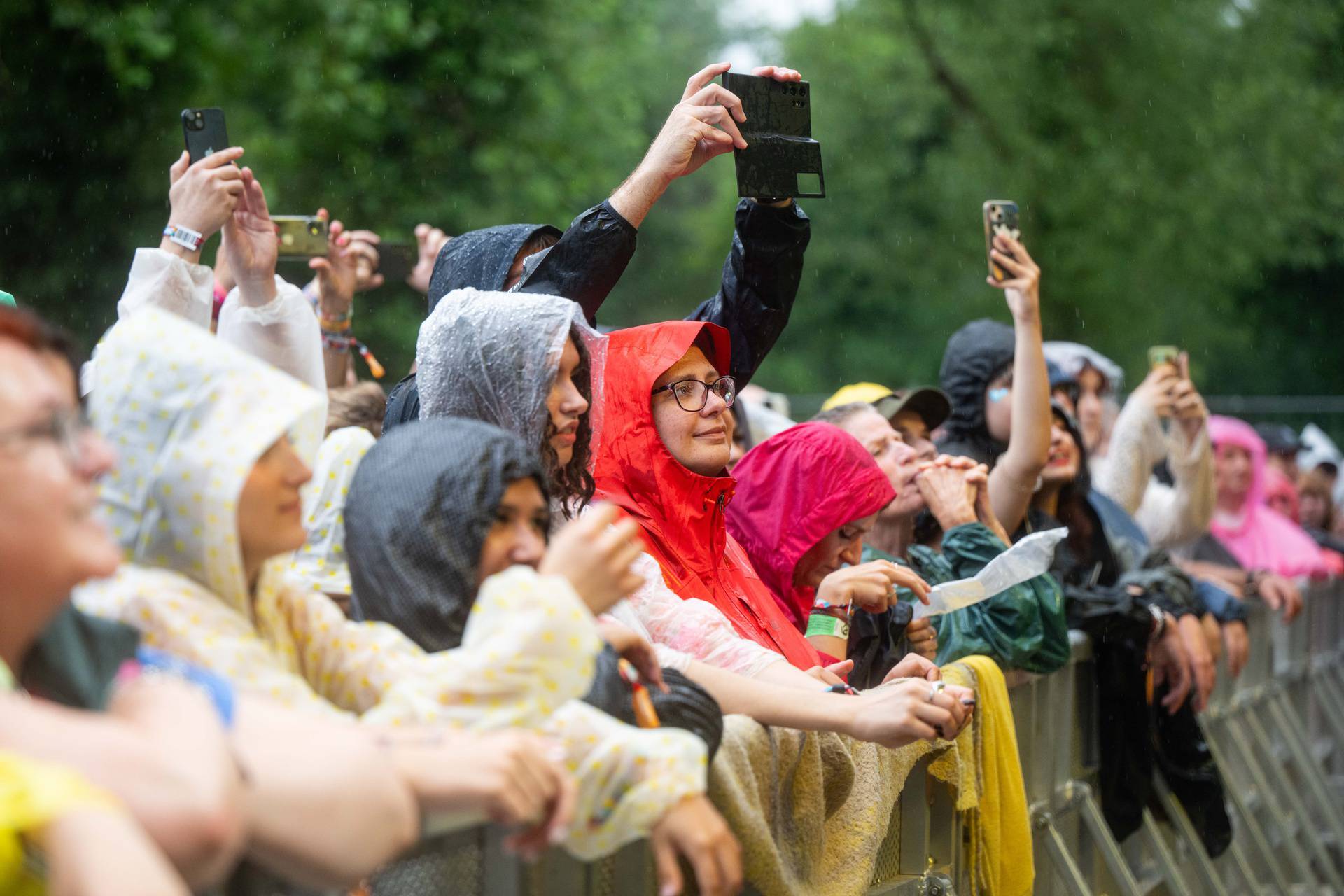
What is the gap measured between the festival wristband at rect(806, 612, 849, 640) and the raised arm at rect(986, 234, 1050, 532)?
5.03 ft

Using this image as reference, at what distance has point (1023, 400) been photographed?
5.22 metres

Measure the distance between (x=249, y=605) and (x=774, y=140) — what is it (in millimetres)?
2396

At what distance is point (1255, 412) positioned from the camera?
16031 mm

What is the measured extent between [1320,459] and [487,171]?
8369mm

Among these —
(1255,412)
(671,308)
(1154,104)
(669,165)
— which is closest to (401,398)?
(669,165)

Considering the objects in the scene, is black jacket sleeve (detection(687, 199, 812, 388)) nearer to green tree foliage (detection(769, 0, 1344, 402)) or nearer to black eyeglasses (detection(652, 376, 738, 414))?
black eyeglasses (detection(652, 376, 738, 414))

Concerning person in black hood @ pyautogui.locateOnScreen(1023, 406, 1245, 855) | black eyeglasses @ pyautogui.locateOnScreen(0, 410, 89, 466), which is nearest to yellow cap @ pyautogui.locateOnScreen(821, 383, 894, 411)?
person in black hood @ pyautogui.locateOnScreen(1023, 406, 1245, 855)

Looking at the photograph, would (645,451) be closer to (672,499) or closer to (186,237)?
(672,499)

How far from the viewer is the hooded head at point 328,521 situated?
335 cm

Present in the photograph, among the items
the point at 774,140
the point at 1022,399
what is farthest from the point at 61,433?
the point at 1022,399

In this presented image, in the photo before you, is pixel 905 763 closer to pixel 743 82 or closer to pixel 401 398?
pixel 401 398

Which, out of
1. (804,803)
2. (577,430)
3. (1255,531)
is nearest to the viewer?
(804,803)

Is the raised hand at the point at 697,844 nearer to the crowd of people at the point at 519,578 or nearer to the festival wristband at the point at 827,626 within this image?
the crowd of people at the point at 519,578

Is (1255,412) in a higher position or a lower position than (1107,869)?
higher
